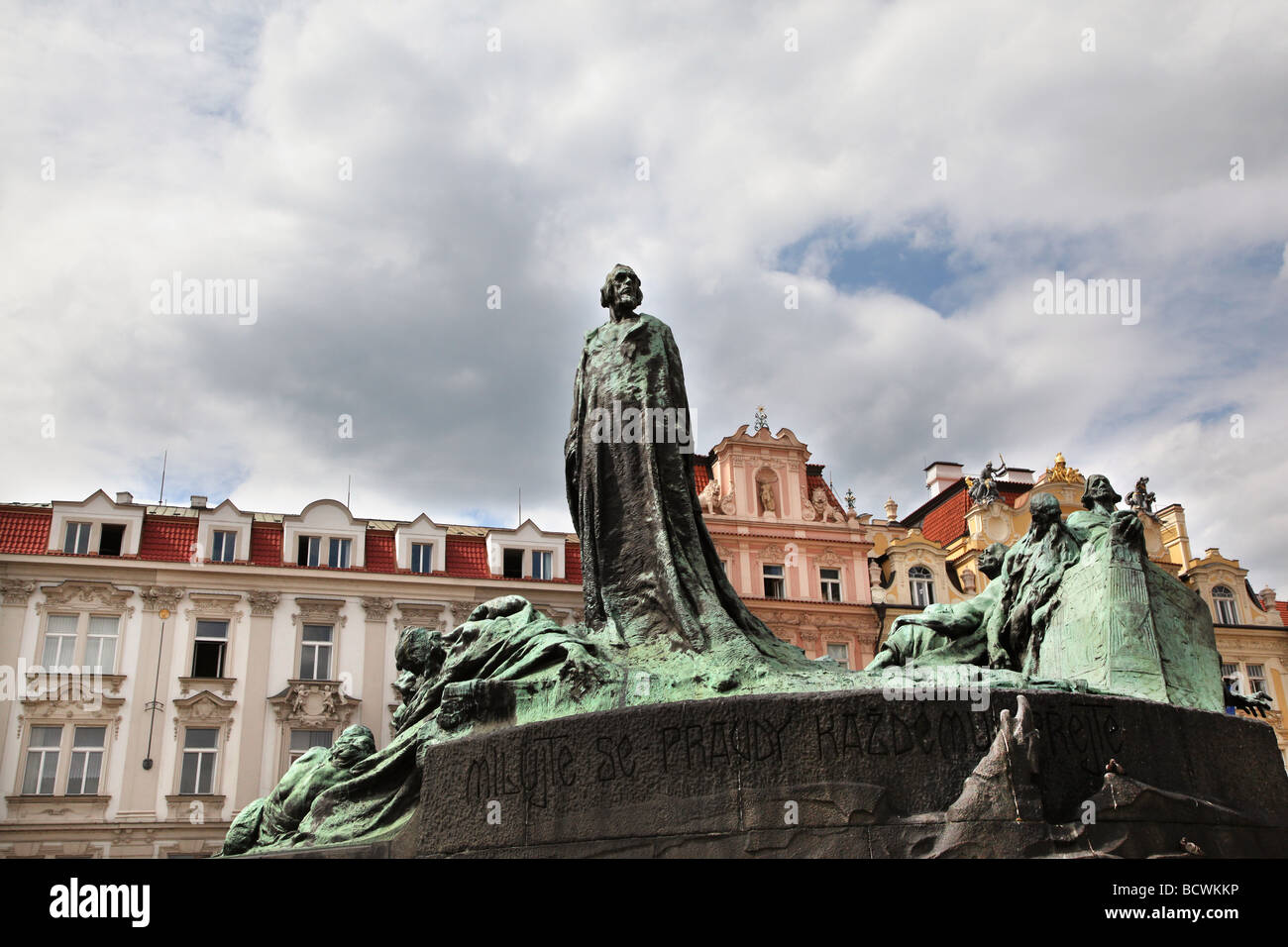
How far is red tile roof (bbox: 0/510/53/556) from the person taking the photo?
98.0ft

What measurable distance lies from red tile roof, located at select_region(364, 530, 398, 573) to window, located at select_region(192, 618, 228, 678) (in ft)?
12.8

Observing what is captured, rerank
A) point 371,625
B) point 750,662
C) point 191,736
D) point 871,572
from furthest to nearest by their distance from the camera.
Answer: point 871,572
point 371,625
point 191,736
point 750,662

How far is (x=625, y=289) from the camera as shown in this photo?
8.74m

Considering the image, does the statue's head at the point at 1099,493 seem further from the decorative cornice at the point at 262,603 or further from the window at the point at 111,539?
the window at the point at 111,539

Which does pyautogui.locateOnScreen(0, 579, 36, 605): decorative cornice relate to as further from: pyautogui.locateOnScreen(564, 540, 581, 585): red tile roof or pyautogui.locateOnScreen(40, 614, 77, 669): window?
pyautogui.locateOnScreen(564, 540, 581, 585): red tile roof

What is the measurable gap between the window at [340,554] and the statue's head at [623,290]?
24570 mm

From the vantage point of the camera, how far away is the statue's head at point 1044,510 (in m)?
8.43

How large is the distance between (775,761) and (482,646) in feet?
7.74

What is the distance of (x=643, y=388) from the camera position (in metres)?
8.39

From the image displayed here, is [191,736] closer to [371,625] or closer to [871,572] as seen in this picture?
[371,625]

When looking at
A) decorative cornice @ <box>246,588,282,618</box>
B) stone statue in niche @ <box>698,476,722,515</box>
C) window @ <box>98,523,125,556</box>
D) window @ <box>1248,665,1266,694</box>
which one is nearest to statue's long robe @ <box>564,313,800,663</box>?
decorative cornice @ <box>246,588,282,618</box>

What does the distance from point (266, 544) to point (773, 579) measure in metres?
13.4
